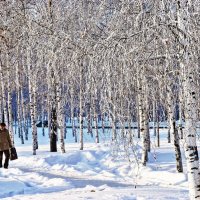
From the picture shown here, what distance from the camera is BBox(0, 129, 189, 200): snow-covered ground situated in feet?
33.2

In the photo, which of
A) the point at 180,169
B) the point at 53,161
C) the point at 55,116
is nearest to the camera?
the point at 180,169

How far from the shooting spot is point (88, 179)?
13.7m

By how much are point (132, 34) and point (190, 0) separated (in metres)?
0.96

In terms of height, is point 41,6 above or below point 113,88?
above

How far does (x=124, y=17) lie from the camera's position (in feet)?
19.1

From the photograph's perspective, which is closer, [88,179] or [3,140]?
[88,179]

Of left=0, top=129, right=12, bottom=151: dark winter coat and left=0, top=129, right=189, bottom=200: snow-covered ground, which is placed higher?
A: left=0, top=129, right=12, bottom=151: dark winter coat

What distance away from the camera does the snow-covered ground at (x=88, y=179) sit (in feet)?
33.2

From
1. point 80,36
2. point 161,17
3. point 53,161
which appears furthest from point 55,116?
point 161,17

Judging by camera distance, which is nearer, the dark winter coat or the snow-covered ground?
the snow-covered ground

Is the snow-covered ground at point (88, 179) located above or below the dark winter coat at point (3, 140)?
below

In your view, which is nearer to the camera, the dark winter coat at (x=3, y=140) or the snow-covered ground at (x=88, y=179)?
the snow-covered ground at (x=88, y=179)

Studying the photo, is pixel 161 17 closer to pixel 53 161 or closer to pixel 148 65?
pixel 148 65

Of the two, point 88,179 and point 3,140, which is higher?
point 3,140
